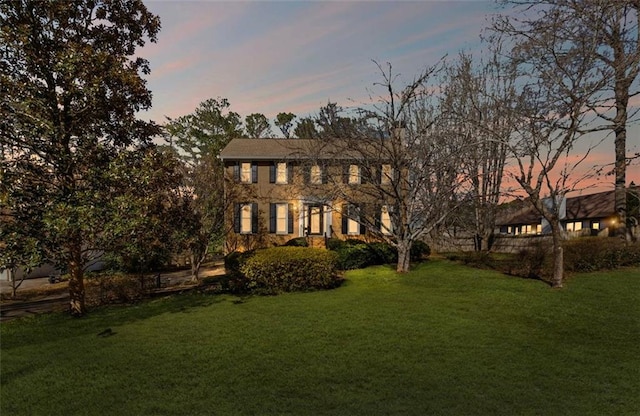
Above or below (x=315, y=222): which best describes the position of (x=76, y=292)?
below

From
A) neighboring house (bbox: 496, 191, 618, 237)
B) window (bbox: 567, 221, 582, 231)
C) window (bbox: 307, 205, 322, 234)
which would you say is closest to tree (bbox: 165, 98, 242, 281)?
window (bbox: 307, 205, 322, 234)

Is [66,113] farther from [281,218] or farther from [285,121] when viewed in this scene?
[285,121]

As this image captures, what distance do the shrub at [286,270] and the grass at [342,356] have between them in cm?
102

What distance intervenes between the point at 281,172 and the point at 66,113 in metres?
14.0

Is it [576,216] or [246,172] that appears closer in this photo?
[246,172]

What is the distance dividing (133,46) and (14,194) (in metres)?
5.52

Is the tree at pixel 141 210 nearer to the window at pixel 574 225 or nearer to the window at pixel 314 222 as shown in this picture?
the window at pixel 314 222

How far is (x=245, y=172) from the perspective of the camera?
73.3 feet

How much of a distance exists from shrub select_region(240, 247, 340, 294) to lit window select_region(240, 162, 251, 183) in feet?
35.0

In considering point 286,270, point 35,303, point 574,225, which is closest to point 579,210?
point 574,225

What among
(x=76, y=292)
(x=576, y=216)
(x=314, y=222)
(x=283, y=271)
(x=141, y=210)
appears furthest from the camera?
(x=576, y=216)

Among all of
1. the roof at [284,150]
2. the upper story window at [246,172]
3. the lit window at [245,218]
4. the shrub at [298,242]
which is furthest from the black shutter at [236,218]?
the shrub at [298,242]

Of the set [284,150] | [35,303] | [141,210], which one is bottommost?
[35,303]

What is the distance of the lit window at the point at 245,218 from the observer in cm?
2203
